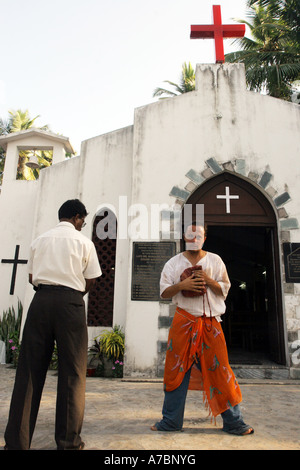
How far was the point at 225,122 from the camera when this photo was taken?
23.4 ft

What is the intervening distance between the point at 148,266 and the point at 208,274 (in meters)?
3.20

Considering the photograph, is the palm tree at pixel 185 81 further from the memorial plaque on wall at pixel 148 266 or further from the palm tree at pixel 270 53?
the memorial plaque on wall at pixel 148 266

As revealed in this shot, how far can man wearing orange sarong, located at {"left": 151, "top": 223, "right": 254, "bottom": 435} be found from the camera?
9.96 ft

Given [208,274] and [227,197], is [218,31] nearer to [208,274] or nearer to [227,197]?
[227,197]

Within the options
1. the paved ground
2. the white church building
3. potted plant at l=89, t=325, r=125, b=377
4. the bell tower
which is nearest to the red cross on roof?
the white church building

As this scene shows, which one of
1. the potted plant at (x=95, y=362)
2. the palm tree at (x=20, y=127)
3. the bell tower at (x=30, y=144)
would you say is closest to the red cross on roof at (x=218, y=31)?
the bell tower at (x=30, y=144)

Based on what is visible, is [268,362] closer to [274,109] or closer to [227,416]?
[227,416]

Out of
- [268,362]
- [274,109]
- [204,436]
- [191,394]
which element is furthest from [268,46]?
[204,436]

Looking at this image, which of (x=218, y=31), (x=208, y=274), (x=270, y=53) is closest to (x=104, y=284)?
(x=208, y=274)

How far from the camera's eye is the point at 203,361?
3.12 metres

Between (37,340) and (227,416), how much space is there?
1840 mm

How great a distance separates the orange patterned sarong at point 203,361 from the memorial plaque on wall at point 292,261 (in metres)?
3.79

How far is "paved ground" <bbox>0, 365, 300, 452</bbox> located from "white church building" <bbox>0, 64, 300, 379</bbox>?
3.72 feet
